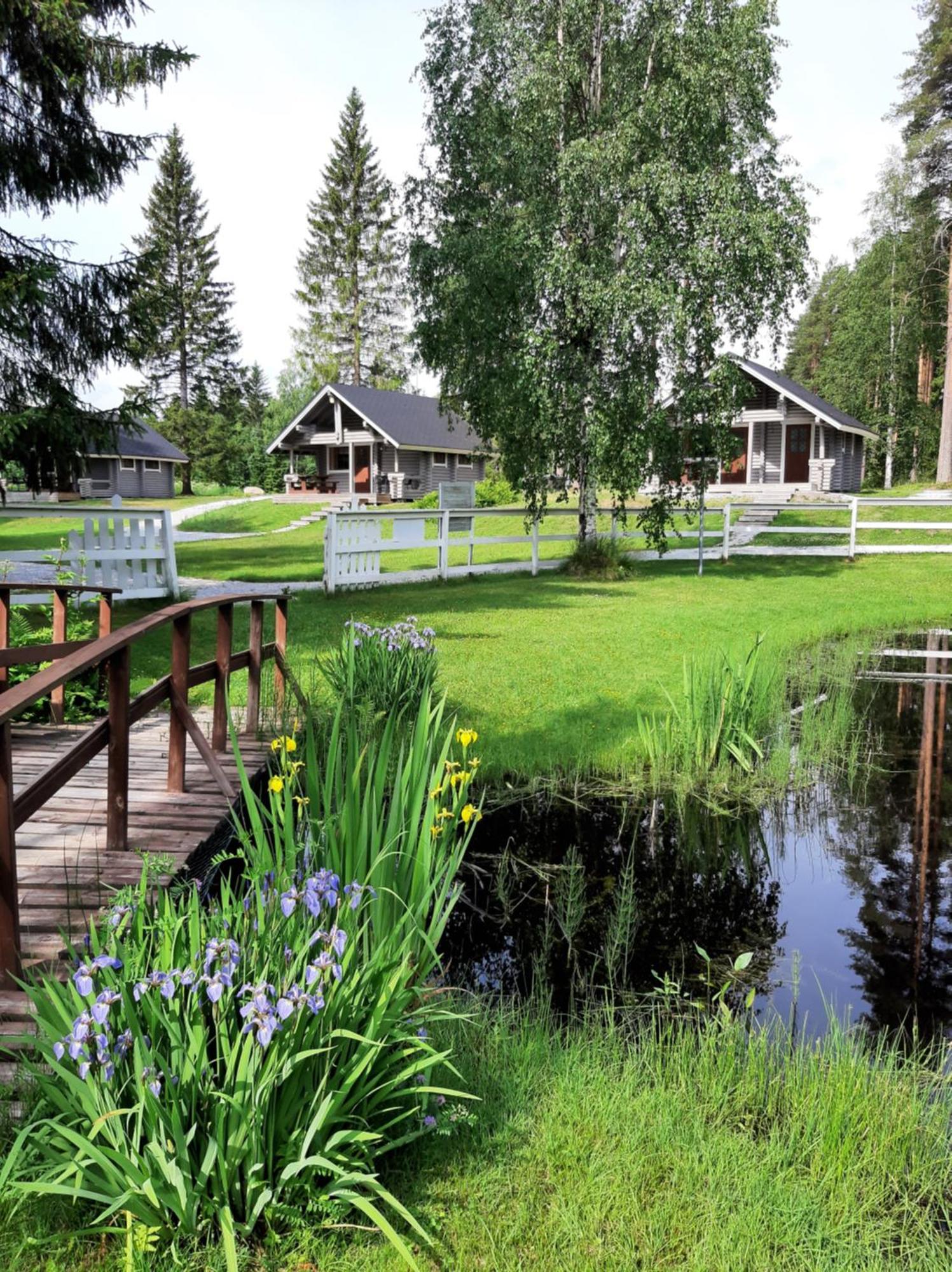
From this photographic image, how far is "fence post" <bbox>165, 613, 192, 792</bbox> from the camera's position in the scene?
421cm

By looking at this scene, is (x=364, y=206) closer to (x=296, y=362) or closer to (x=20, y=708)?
(x=296, y=362)

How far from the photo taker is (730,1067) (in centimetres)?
279

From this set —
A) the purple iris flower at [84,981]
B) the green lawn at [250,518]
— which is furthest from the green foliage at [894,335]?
the purple iris flower at [84,981]

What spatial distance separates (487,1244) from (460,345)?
1623 cm

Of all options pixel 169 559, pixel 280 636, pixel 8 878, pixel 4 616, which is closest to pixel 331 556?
pixel 169 559

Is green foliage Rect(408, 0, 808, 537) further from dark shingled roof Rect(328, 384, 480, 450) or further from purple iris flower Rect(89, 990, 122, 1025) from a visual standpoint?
dark shingled roof Rect(328, 384, 480, 450)

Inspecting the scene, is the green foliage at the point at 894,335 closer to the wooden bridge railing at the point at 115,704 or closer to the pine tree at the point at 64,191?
the pine tree at the point at 64,191

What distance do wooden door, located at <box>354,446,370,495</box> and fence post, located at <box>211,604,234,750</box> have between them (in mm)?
34089

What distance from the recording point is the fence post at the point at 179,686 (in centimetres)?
421

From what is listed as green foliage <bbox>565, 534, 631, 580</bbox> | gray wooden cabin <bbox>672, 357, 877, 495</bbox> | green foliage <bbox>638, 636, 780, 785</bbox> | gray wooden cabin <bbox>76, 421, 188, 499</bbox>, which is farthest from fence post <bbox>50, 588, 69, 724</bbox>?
gray wooden cabin <bbox>76, 421, 188, 499</bbox>

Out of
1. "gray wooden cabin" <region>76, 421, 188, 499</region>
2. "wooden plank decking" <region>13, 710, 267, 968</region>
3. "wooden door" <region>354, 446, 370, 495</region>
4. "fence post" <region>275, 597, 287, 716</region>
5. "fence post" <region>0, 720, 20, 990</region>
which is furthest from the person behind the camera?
"gray wooden cabin" <region>76, 421, 188, 499</region>

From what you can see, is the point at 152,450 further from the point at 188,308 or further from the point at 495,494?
the point at 495,494

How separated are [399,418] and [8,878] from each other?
36660 mm

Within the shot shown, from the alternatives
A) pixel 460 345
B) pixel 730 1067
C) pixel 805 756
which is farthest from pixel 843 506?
pixel 730 1067
